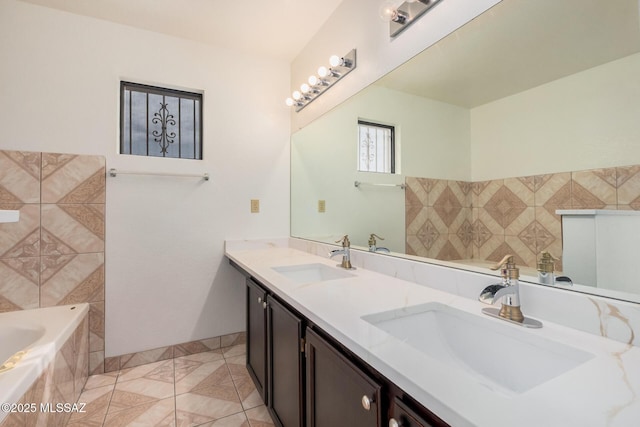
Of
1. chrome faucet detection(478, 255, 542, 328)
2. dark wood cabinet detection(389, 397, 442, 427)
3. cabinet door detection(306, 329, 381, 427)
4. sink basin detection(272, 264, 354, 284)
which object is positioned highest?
chrome faucet detection(478, 255, 542, 328)

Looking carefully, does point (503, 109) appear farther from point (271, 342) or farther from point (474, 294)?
point (271, 342)

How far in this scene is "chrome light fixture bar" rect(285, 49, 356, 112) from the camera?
1.72 meters

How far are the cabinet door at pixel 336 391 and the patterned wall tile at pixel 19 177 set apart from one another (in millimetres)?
1937

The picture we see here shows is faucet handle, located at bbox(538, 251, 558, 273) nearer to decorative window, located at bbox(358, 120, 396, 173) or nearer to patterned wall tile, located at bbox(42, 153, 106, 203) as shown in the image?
decorative window, located at bbox(358, 120, 396, 173)

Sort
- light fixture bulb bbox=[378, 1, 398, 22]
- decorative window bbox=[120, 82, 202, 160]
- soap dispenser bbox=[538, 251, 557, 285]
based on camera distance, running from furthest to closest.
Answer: decorative window bbox=[120, 82, 202, 160] < light fixture bulb bbox=[378, 1, 398, 22] < soap dispenser bbox=[538, 251, 557, 285]

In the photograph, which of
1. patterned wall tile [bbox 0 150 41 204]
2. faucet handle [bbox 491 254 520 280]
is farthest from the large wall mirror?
patterned wall tile [bbox 0 150 41 204]

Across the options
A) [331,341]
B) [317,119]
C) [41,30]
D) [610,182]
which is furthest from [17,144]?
[610,182]

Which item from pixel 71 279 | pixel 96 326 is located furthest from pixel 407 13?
pixel 96 326

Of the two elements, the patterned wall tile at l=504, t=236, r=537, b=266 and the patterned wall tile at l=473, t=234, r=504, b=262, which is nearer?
the patterned wall tile at l=504, t=236, r=537, b=266

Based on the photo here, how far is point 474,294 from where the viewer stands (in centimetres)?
105

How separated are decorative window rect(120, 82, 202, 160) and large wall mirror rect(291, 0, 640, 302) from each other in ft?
4.26

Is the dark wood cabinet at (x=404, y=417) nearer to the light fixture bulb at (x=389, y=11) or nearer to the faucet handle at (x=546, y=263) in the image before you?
the faucet handle at (x=546, y=263)

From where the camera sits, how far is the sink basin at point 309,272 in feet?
5.50

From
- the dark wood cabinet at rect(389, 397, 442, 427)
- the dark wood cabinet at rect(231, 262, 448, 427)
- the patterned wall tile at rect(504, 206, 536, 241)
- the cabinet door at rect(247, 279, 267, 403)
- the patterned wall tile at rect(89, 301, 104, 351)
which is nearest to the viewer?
the dark wood cabinet at rect(389, 397, 442, 427)
